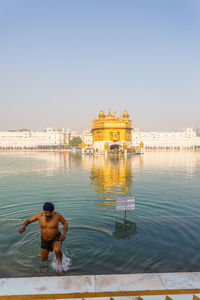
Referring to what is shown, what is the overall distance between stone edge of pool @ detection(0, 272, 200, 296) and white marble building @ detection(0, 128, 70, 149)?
506ft

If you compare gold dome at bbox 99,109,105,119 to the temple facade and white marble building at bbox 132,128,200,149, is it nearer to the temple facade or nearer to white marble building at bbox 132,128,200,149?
the temple facade

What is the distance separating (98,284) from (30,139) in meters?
164

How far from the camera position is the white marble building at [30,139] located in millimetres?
157250

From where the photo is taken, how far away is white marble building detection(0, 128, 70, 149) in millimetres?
157250

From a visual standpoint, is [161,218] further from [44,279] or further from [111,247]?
[44,279]

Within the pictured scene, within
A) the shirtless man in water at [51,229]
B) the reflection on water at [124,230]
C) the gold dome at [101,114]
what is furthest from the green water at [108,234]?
the gold dome at [101,114]

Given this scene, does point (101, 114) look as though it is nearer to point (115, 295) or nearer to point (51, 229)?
point (51, 229)

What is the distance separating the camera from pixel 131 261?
5.91 metres

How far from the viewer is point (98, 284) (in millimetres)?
4520

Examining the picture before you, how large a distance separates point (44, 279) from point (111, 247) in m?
Answer: 2.47

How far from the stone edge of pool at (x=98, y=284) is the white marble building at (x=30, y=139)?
154366 mm

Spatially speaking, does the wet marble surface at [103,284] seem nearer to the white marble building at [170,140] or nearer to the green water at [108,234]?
the green water at [108,234]

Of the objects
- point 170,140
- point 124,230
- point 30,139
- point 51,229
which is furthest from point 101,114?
point 30,139

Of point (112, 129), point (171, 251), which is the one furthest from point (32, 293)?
point (112, 129)
